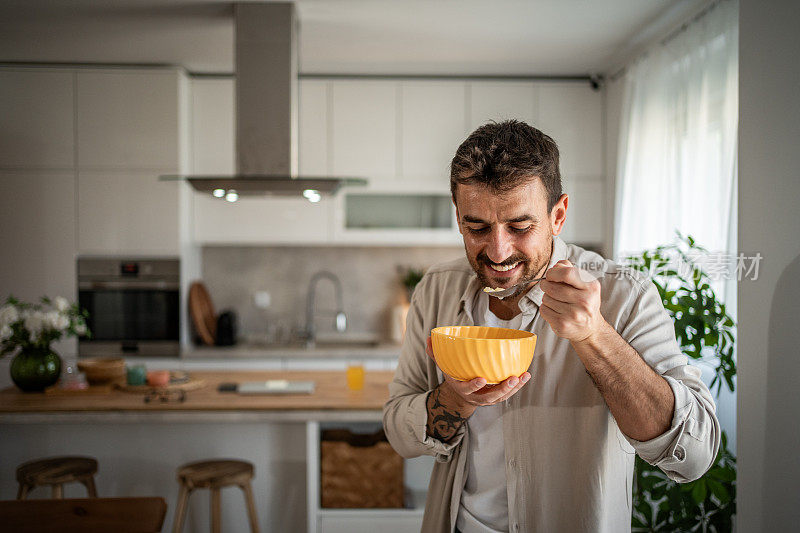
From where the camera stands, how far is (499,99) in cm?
385

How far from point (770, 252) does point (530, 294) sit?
1.60 feet

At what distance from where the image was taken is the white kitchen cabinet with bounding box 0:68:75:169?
11.9 ft

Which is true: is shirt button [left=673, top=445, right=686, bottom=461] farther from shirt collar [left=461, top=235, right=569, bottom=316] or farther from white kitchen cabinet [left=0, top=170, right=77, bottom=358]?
white kitchen cabinet [left=0, top=170, right=77, bottom=358]

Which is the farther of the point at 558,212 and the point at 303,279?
the point at 303,279

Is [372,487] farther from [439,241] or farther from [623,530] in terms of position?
[439,241]

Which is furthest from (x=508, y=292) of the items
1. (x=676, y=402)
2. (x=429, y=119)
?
(x=429, y=119)

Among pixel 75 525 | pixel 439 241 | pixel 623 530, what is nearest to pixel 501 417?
pixel 623 530

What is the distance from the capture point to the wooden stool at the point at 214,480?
2.22 m

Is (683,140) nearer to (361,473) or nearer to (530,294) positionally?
(530,294)

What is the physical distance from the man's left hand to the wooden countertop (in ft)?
4.59

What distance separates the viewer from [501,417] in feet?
3.83

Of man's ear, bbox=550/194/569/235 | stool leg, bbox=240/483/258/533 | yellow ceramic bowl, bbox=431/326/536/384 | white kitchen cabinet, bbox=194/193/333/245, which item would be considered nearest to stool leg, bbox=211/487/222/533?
stool leg, bbox=240/483/258/533

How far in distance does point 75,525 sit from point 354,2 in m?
2.35

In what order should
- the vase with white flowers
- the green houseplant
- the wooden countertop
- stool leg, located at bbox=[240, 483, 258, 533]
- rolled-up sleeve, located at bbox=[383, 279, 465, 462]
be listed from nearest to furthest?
rolled-up sleeve, located at bbox=[383, 279, 465, 462], the green houseplant, the wooden countertop, stool leg, located at bbox=[240, 483, 258, 533], the vase with white flowers
